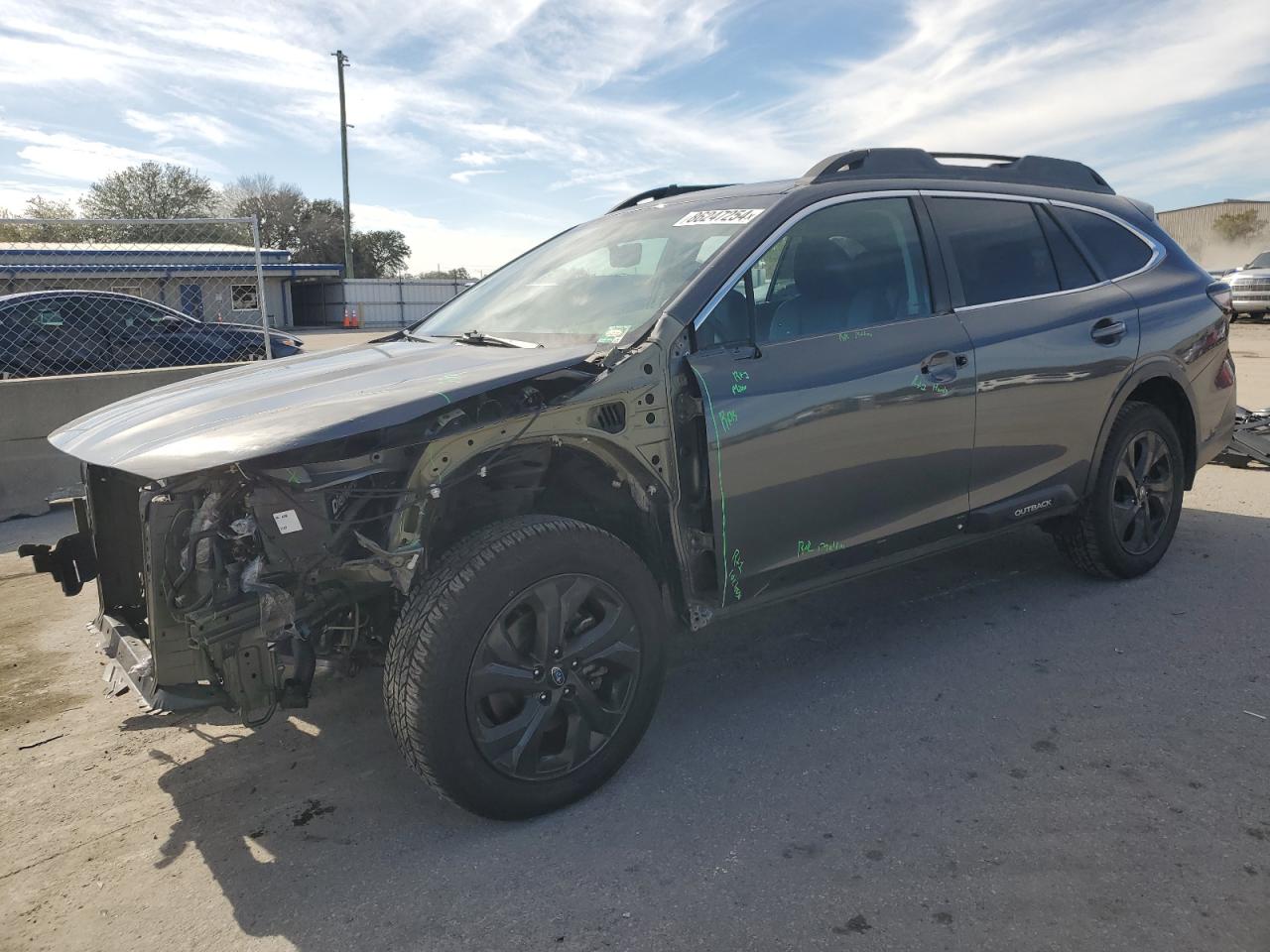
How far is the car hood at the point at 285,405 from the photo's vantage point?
8.09 feet

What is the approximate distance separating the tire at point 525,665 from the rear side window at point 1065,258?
2680 millimetres

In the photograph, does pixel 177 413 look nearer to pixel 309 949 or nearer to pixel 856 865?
pixel 309 949

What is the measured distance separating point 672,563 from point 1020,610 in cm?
219

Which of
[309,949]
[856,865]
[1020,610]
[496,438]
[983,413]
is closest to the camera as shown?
[309,949]

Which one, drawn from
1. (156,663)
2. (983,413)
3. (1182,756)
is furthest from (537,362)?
(1182,756)

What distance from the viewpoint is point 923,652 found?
13.3ft

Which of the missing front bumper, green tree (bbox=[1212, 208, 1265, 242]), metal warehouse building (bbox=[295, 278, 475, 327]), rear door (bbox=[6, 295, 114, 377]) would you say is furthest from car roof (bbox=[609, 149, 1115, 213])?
green tree (bbox=[1212, 208, 1265, 242])

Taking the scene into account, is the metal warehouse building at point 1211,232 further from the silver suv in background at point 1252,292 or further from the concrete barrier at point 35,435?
the concrete barrier at point 35,435

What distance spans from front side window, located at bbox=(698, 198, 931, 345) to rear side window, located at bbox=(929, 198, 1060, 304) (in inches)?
8.9


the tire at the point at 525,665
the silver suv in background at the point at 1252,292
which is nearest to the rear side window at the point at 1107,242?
the tire at the point at 525,665

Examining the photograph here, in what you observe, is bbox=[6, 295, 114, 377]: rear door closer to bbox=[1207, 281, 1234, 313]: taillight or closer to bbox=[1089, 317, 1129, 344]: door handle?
bbox=[1089, 317, 1129, 344]: door handle

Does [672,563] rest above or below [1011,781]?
above

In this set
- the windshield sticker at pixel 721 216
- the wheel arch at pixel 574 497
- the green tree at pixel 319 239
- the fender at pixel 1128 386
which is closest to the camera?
the wheel arch at pixel 574 497

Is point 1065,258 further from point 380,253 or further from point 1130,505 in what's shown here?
point 380,253
